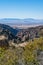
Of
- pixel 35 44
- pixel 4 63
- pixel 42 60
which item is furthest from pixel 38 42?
pixel 4 63

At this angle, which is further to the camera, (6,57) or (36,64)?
(6,57)

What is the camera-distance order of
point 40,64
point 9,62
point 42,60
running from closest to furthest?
point 9,62 < point 40,64 < point 42,60

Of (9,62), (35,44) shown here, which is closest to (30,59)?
(9,62)

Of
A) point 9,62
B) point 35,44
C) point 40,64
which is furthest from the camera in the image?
point 35,44

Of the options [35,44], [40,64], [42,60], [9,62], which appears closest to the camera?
[9,62]

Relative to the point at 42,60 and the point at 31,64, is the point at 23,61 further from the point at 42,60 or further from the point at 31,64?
the point at 42,60

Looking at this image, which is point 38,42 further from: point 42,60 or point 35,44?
point 42,60

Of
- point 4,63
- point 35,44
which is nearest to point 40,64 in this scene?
point 4,63

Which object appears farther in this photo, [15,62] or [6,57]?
[6,57]
